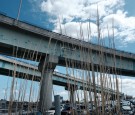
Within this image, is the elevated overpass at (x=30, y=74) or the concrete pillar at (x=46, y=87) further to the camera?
the concrete pillar at (x=46, y=87)

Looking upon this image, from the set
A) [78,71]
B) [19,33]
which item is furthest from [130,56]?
[78,71]

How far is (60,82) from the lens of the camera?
45.2m

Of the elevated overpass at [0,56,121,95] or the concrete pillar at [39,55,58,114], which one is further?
the concrete pillar at [39,55,58,114]

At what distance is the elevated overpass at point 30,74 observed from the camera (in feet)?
13.9

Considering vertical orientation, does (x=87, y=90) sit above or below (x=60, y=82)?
below

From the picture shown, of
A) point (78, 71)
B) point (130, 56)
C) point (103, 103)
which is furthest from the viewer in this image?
point (130, 56)

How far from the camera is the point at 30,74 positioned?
22.8ft

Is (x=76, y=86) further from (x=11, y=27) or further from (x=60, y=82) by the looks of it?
(x=60, y=82)

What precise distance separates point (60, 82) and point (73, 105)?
134 ft

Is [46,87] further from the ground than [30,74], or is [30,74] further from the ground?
[30,74]

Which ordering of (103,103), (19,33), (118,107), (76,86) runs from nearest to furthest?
(103,103) → (118,107) → (76,86) → (19,33)

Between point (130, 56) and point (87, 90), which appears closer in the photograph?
point (87, 90)

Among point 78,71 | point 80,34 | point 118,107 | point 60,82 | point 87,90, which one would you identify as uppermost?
point 60,82

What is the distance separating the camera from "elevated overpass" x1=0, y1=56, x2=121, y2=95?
4.24m
